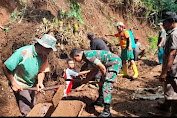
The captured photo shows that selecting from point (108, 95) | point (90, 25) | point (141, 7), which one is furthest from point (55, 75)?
point (141, 7)

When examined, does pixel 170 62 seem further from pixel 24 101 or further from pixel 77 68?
pixel 77 68

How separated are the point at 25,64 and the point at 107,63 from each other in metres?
1.56

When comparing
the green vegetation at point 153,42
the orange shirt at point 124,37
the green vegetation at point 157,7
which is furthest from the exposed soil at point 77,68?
the green vegetation at point 157,7

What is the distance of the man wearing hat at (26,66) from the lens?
303 centimetres

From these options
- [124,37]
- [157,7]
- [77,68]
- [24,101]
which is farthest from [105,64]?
[157,7]

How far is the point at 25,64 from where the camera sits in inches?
122

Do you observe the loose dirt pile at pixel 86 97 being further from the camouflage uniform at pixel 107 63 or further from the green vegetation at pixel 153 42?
the green vegetation at pixel 153 42

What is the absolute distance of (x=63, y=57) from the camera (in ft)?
21.8

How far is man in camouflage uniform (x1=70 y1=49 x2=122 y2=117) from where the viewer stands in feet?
11.7

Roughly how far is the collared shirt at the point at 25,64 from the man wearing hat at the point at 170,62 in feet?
7.21

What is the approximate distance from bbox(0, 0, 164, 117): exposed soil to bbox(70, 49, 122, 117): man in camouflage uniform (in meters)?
0.63

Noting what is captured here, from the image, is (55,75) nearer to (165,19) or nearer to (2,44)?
(2,44)

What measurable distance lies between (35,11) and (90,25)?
302cm

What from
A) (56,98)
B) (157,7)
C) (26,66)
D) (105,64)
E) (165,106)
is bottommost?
(165,106)
